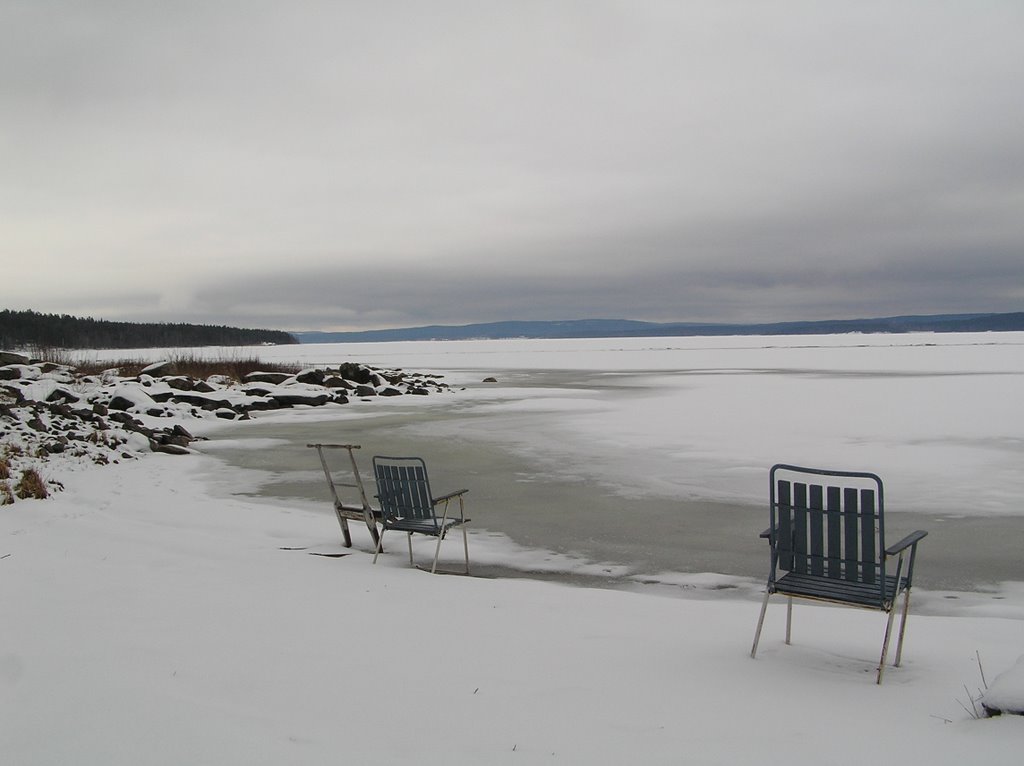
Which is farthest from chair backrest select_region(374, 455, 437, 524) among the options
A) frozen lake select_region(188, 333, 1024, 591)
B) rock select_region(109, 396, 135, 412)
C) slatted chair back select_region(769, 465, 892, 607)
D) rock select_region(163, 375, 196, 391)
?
rock select_region(163, 375, 196, 391)

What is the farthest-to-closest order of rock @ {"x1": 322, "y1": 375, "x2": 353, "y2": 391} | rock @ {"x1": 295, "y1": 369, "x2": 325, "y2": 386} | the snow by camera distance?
rock @ {"x1": 322, "y1": 375, "x2": 353, "y2": 391} → rock @ {"x1": 295, "y1": 369, "x2": 325, "y2": 386} → the snow

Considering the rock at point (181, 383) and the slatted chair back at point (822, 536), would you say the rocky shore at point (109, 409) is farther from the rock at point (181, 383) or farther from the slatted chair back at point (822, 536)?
the slatted chair back at point (822, 536)

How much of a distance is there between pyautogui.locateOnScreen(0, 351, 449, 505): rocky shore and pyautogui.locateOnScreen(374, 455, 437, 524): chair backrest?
183 inches

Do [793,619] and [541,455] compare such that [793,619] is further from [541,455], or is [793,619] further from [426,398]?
[426,398]

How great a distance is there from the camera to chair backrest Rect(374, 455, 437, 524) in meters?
7.06

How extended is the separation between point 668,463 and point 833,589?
836cm

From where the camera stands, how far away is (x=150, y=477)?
11961mm

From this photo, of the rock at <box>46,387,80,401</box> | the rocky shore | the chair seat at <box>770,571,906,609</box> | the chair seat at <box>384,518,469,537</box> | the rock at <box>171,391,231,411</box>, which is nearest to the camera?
the chair seat at <box>770,571,906,609</box>

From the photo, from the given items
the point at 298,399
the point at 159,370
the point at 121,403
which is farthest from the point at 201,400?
the point at 159,370

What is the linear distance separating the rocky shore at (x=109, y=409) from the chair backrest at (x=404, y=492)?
464cm

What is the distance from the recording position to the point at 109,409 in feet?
63.2

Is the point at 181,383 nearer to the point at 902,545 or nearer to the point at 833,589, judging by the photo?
the point at 833,589

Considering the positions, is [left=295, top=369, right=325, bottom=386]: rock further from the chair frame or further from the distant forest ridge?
the distant forest ridge

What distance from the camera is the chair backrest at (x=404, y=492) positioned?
706 cm
